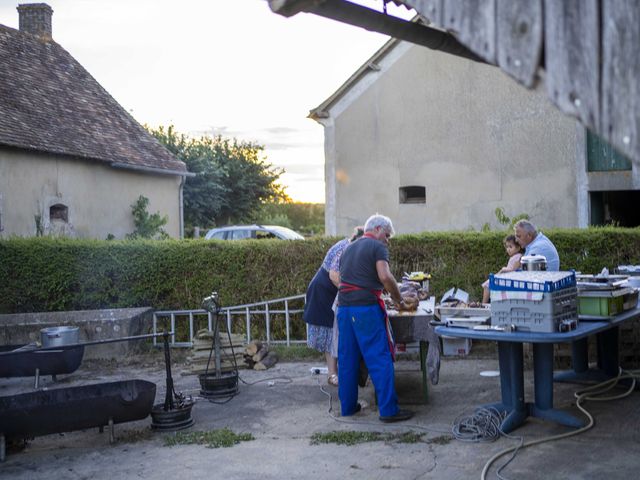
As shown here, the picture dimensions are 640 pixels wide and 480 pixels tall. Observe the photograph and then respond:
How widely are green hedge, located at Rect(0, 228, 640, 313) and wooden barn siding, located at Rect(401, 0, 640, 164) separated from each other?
9171 mm

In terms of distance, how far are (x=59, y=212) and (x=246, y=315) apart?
9.07 meters

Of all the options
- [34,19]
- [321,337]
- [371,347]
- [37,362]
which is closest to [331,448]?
[371,347]

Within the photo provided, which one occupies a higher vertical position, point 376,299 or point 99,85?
point 99,85

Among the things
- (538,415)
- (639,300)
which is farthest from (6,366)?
(639,300)

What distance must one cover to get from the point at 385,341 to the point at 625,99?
5.66 meters

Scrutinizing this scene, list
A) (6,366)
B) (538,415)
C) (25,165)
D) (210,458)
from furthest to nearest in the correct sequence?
(25,165) → (6,366) → (538,415) → (210,458)

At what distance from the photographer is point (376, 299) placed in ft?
23.6

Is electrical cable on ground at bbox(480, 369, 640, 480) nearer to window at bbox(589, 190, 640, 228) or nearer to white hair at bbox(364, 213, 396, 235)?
white hair at bbox(364, 213, 396, 235)

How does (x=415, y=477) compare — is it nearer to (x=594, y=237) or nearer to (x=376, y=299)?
(x=376, y=299)

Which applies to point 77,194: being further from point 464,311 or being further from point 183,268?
point 464,311

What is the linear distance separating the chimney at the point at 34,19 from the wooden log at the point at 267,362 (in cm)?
1637

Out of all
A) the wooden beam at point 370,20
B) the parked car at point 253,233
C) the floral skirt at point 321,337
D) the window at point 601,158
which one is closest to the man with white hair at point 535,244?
the floral skirt at point 321,337

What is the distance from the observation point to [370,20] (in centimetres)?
323

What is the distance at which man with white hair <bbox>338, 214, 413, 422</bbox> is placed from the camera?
7.13 meters
